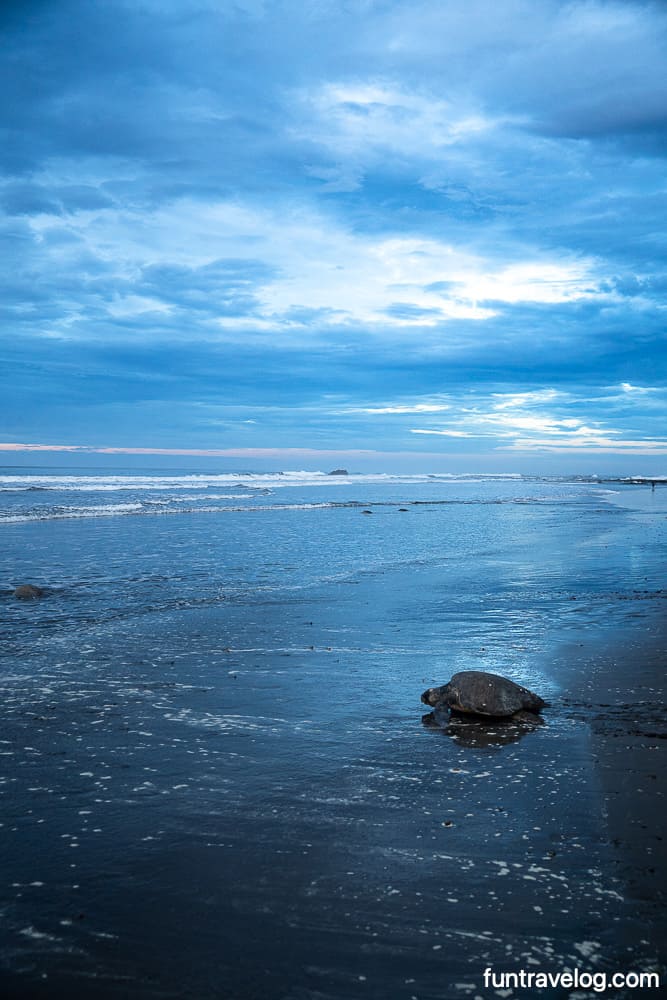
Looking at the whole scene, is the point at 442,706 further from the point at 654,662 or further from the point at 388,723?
the point at 654,662

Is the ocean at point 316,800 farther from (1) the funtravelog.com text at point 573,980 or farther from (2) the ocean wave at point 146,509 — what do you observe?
(2) the ocean wave at point 146,509

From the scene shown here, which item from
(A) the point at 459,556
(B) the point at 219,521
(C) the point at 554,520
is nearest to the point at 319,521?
(B) the point at 219,521

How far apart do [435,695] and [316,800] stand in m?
2.51

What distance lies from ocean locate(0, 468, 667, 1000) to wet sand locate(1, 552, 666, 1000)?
2 centimetres

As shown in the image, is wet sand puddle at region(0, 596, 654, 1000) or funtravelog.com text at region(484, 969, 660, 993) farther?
wet sand puddle at region(0, 596, 654, 1000)

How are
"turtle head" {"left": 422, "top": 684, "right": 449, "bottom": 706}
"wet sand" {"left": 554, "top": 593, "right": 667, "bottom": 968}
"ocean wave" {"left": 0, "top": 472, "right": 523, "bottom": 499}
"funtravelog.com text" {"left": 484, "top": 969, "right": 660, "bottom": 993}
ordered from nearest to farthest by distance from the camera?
"funtravelog.com text" {"left": 484, "top": 969, "right": 660, "bottom": 993} < "wet sand" {"left": 554, "top": 593, "right": 667, "bottom": 968} < "turtle head" {"left": 422, "top": 684, "right": 449, "bottom": 706} < "ocean wave" {"left": 0, "top": 472, "right": 523, "bottom": 499}

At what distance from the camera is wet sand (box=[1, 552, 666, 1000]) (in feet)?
11.5

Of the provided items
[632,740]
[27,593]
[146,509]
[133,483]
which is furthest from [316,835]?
[133,483]

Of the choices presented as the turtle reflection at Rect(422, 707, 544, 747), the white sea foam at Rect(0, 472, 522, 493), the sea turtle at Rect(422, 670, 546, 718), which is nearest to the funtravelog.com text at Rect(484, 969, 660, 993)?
the turtle reflection at Rect(422, 707, 544, 747)

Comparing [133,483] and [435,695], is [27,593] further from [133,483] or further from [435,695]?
[133,483]

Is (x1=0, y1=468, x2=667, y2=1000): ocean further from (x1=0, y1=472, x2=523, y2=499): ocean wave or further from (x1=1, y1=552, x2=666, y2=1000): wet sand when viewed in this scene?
(x1=0, y1=472, x2=523, y2=499): ocean wave

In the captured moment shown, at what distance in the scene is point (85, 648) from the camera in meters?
9.90

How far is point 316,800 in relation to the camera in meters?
5.17

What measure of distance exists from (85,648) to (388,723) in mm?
5068
